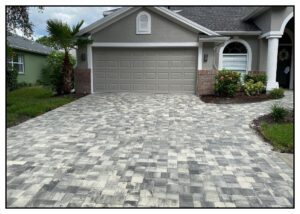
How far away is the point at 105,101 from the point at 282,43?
1134 cm

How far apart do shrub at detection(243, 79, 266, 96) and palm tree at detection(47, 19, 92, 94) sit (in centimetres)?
787

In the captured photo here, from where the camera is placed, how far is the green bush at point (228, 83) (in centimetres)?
1223

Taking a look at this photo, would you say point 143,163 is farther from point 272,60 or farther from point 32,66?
point 32,66

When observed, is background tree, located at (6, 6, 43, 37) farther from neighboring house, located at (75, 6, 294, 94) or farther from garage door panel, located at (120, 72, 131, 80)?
garage door panel, located at (120, 72, 131, 80)

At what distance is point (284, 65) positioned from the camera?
647 inches

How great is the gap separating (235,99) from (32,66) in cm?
1715

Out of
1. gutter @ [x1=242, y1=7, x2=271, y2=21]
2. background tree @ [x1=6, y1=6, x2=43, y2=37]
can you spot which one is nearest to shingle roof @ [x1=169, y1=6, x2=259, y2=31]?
gutter @ [x1=242, y1=7, x2=271, y2=21]

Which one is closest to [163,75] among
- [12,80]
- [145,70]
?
[145,70]

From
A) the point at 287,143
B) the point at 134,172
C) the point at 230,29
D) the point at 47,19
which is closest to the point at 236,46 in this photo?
the point at 230,29

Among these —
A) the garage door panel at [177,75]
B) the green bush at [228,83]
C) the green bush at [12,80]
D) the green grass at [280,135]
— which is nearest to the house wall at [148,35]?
the garage door panel at [177,75]

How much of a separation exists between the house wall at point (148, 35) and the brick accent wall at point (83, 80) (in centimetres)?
172

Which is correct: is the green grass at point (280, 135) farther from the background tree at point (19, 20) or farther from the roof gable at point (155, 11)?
the background tree at point (19, 20)

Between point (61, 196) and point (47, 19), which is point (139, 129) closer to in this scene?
point (61, 196)

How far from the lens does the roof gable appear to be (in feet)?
42.9
